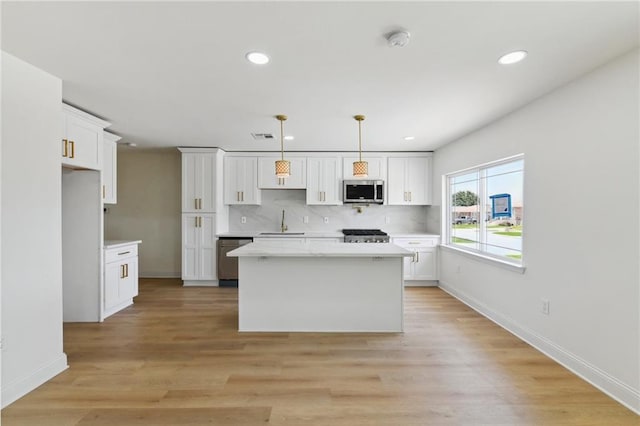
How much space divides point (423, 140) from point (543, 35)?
8.38ft

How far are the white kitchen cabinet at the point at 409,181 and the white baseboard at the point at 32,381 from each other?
14.8ft

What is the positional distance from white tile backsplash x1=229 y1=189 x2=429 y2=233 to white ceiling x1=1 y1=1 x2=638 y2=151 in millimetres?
2378

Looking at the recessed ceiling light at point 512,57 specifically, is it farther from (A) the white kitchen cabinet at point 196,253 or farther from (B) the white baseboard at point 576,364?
(A) the white kitchen cabinet at point 196,253

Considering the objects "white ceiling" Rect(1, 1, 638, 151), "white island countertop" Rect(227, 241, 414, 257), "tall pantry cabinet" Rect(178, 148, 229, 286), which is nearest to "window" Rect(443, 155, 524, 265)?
"white ceiling" Rect(1, 1, 638, 151)

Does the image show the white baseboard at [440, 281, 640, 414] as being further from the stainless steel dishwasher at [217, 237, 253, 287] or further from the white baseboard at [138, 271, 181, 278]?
the white baseboard at [138, 271, 181, 278]

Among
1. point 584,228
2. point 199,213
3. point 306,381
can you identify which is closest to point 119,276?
point 199,213

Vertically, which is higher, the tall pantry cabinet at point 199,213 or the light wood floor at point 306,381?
the tall pantry cabinet at point 199,213

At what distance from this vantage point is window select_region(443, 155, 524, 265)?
3090 millimetres

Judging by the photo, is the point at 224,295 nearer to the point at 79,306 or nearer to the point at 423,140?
the point at 79,306

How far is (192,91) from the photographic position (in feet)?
8.20

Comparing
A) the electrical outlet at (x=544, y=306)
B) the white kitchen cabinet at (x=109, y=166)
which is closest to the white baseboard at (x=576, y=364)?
the electrical outlet at (x=544, y=306)

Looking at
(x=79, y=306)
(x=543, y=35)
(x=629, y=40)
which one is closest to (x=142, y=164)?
(x=79, y=306)

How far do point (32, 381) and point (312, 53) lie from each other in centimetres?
298

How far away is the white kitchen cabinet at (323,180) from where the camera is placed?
5.03 meters
